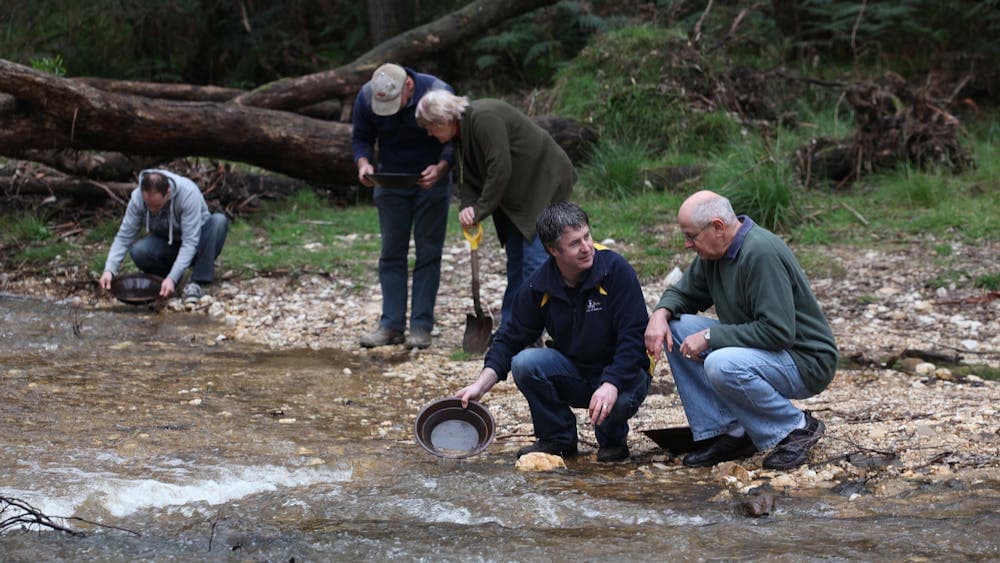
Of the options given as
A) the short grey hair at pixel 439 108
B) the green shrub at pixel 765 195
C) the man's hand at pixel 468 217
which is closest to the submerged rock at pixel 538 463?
Result: the man's hand at pixel 468 217

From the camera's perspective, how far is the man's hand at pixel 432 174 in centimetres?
652

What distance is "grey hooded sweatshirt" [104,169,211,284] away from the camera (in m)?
7.85

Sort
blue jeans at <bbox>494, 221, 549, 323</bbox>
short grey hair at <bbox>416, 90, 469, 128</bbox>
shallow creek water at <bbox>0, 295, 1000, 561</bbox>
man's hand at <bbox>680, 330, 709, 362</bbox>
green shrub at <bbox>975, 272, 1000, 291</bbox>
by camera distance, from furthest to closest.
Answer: green shrub at <bbox>975, 272, 1000, 291</bbox> → blue jeans at <bbox>494, 221, 549, 323</bbox> → short grey hair at <bbox>416, 90, 469, 128</bbox> → man's hand at <bbox>680, 330, 709, 362</bbox> → shallow creek water at <bbox>0, 295, 1000, 561</bbox>

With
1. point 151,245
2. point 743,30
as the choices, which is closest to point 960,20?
point 743,30

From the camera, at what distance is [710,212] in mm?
4078

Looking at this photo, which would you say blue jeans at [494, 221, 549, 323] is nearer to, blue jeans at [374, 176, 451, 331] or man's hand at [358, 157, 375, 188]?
blue jeans at [374, 176, 451, 331]

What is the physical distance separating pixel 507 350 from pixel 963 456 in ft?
5.98

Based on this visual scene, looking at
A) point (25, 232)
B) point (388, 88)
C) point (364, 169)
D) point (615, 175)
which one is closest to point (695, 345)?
point (388, 88)

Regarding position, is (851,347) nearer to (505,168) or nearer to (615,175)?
(505,168)

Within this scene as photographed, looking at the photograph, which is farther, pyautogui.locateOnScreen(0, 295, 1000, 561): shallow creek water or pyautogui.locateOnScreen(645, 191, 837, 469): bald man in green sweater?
pyautogui.locateOnScreen(645, 191, 837, 469): bald man in green sweater

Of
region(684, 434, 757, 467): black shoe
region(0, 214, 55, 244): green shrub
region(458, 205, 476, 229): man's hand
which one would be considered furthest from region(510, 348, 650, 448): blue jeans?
region(0, 214, 55, 244): green shrub

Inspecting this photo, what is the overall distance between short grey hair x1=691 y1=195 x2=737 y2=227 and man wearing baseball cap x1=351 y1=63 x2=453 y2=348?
8.83ft

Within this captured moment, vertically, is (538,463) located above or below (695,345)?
below

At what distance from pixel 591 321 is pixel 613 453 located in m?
0.62
